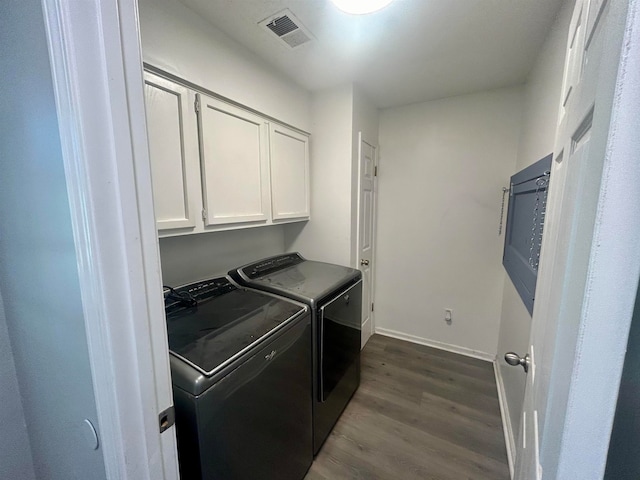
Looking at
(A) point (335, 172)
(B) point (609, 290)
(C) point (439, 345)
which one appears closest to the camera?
(B) point (609, 290)

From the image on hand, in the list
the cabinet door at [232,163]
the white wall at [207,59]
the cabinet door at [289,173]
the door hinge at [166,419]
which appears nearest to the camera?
the door hinge at [166,419]

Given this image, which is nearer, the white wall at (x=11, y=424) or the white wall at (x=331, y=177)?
the white wall at (x=11, y=424)

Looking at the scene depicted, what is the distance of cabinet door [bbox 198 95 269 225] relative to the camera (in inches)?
54.0

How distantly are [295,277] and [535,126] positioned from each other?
1767 millimetres

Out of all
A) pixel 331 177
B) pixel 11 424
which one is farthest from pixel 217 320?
pixel 331 177

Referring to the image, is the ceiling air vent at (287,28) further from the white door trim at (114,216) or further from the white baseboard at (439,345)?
the white baseboard at (439,345)

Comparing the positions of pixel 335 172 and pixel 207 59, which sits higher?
pixel 207 59

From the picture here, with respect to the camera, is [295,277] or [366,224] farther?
[366,224]

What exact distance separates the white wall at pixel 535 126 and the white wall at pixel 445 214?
26cm

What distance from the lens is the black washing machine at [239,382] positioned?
841 millimetres

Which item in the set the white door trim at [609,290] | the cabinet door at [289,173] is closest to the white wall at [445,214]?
the cabinet door at [289,173]

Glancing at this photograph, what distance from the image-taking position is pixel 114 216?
483mm

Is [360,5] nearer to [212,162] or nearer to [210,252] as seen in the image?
[212,162]

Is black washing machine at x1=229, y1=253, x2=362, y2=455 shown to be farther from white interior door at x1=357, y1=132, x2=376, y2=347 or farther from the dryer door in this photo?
white interior door at x1=357, y1=132, x2=376, y2=347
